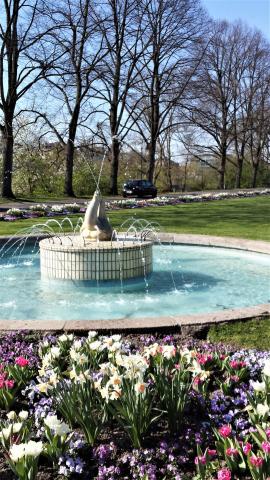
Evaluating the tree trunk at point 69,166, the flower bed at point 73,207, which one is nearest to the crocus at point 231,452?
the flower bed at point 73,207

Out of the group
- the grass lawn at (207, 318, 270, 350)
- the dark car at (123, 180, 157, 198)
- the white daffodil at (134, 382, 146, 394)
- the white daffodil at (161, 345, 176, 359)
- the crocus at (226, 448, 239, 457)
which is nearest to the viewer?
the crocus at (226, 448, 239, 457)

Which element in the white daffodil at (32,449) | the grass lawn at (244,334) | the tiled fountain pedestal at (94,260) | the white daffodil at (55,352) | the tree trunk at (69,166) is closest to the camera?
the white daffodil at (32,449)

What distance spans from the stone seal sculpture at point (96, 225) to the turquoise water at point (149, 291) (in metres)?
1.05

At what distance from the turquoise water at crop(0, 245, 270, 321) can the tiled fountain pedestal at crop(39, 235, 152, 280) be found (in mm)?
146

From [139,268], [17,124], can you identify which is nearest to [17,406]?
[139,268]

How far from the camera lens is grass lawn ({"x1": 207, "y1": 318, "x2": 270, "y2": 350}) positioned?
4.83 m

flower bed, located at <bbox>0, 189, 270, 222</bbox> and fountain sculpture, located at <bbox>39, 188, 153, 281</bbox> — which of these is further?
flower bed, located at <bbox>0, 189, 270, 222</bbox>

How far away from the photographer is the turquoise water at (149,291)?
6.59 metres

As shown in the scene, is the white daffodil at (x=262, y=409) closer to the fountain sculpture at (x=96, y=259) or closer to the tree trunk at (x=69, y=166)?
the fountain sculpture at (x=96, y=259)

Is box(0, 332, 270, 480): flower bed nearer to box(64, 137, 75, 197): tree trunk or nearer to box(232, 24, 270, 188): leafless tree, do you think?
box(64, 137, 75, 197): tree trunk

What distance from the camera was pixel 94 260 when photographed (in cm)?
796

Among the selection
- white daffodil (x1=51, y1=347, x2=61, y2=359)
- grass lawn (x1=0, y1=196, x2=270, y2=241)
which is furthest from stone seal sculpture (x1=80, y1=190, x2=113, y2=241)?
white daffodil (x1=51, y1=347, x2=61, y2=359)

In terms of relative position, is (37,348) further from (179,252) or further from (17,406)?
(179,252)

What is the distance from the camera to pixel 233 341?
4.83 metres
